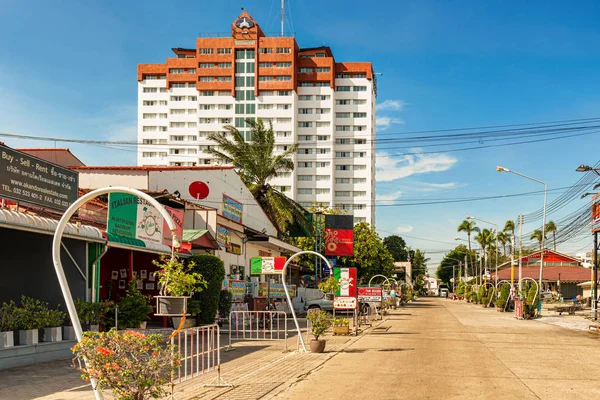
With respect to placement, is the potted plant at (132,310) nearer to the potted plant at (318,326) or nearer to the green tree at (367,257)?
the potted plant at (318,326)

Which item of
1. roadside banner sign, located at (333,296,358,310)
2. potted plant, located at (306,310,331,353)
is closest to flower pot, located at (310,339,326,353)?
potted plant, located at (306,310,331,353)

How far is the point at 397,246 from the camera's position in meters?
142

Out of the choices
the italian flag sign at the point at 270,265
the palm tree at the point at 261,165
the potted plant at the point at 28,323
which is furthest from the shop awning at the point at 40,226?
the palm tree at the point at 261,165

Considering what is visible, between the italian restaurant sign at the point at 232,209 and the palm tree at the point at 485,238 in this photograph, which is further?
the palm tree at the point at 485,238

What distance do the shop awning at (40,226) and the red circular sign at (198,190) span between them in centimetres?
1532

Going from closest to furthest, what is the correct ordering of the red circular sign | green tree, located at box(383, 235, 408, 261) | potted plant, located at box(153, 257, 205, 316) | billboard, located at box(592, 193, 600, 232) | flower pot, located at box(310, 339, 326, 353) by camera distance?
1. potted plant, located at box(153, 257, 205, 316)
2. flower pot, located at box(310, 339, 326, 353)
3. billboard, located at box(592, 193, 600, 232)
4. the red circular sign
5. green tree, located at box(383, 235, 408, 261)

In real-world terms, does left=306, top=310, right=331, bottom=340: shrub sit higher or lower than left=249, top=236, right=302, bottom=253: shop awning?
lower

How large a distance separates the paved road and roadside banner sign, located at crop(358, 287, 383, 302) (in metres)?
11.5

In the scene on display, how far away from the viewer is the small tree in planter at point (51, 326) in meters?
16.0

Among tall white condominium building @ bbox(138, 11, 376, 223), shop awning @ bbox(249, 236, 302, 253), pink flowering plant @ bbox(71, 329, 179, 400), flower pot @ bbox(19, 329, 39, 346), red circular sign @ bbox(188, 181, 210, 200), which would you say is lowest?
flower pot @ bbox(19, 329, 39, 346)

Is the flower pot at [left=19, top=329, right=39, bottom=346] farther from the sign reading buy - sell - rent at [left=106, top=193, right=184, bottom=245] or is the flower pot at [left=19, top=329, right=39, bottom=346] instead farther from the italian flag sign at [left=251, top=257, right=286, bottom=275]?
the italian flag sign at [left=251, top=257, right=286, bottom=275]

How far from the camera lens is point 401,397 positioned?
1097 cm

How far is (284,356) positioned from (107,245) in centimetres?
604

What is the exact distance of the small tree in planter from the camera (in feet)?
52.4
